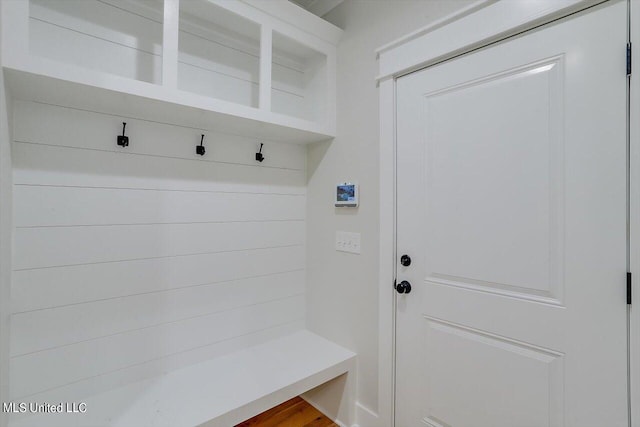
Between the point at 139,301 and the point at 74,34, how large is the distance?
128cm

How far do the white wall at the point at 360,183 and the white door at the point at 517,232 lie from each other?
0.68 feet

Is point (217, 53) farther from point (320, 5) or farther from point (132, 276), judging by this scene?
point (132, 276)

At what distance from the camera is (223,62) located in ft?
6.03

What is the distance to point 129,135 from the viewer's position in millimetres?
1555

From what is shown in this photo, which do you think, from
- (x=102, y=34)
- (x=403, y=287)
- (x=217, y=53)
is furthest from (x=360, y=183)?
(x=102, y=34)

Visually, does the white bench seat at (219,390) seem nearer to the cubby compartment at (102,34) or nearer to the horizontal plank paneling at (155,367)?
the horizontal plank paneling at (155,367)

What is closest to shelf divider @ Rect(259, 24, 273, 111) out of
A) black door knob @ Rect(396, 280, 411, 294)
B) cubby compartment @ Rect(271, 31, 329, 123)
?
cubby compartment @ Rect(271, 31, 329, 123)

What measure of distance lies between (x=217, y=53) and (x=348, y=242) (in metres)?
1.37

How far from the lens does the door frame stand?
3.21ft

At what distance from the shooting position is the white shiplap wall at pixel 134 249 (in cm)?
133

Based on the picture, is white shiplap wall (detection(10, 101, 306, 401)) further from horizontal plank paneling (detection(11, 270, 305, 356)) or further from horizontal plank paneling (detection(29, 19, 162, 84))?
horizontal plank paneling (detection(29, 19, 162, 84))

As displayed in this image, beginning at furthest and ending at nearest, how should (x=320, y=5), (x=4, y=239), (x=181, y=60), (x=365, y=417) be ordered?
(x=320, y=5), (x=365, y=417), (x=181, y=60), (x=4, y=239)

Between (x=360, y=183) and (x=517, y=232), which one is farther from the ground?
(x=360, y=183)

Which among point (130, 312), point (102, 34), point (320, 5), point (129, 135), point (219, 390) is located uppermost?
point (320, 5)
